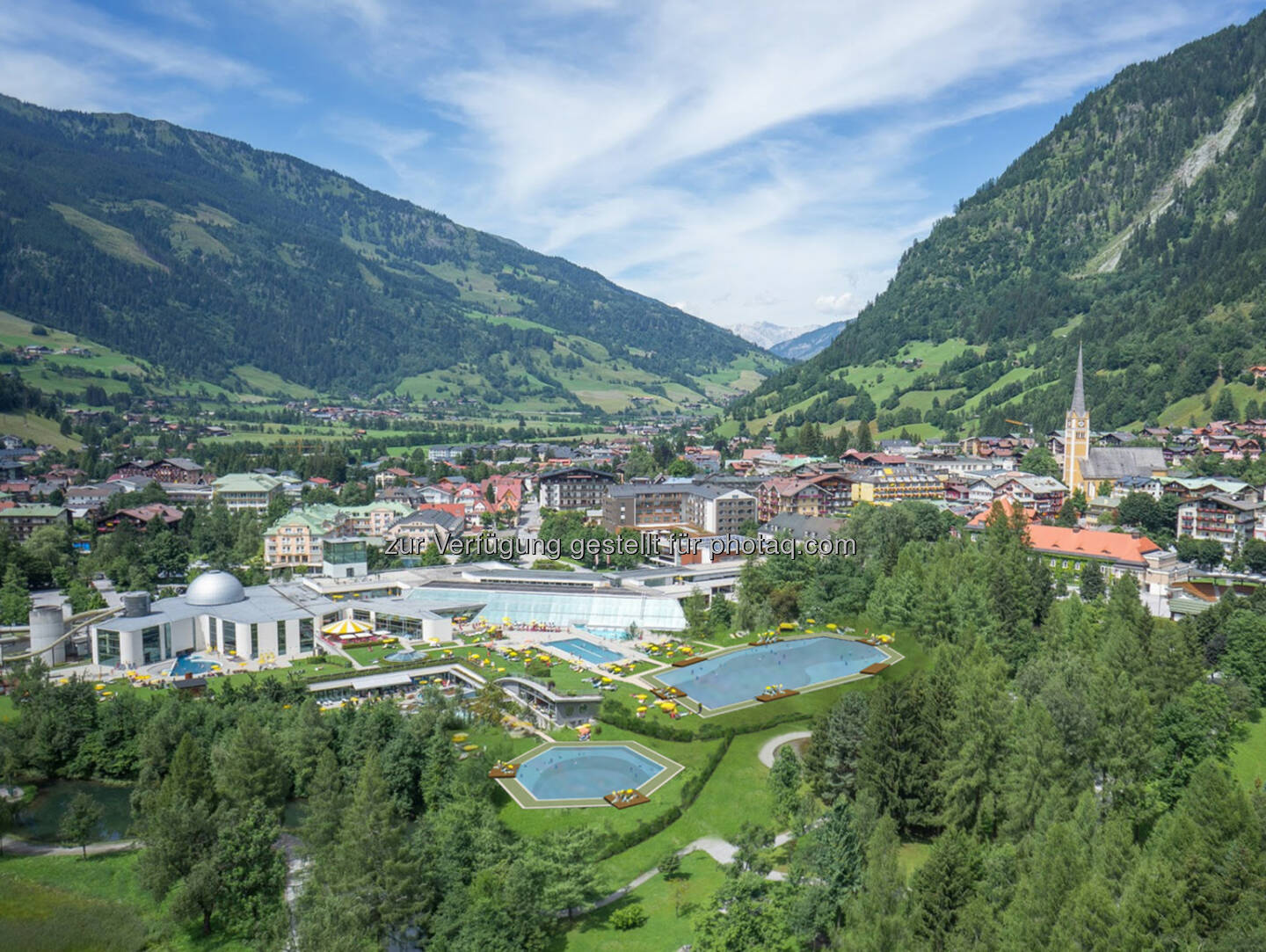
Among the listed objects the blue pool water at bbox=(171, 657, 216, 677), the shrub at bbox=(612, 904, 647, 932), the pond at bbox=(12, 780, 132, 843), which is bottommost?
the pond at bbox=(12, 780, 132, 843)

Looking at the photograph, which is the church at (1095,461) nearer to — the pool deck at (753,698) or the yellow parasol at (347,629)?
the pool deck at (753,698)

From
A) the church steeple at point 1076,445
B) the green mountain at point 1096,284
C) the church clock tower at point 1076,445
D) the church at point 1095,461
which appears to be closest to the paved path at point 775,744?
the church at point 1095,461

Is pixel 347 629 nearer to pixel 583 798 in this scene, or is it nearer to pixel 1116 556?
pixel 583 798

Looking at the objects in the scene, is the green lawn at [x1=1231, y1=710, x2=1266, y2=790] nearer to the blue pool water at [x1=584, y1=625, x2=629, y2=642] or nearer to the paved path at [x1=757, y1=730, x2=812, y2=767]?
the paved path at [x1=757, y1=730, x2=812, y2=767]

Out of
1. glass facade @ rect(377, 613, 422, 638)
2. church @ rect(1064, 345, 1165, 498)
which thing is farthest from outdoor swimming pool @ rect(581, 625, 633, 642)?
church @ rect(1064, 345, 1165, 498)

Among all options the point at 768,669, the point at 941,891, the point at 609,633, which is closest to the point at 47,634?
the point at 609,633

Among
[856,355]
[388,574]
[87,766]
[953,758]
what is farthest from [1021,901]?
[856,355]
